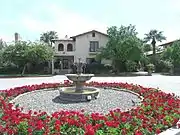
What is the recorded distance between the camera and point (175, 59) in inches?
1566

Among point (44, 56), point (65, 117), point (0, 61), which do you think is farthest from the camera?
point (0, 61)

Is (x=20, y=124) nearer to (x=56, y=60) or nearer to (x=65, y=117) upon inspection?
(x=65, y=117)

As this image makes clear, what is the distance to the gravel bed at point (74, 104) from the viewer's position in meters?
9.40

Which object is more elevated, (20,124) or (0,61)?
(0,61)

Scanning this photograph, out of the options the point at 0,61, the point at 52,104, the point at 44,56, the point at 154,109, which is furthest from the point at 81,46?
the point at 154,109

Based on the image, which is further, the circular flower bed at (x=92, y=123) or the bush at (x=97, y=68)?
the bush at (x=97, y=68)

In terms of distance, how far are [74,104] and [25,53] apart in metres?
26.1

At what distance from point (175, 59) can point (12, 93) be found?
3279 centimetres

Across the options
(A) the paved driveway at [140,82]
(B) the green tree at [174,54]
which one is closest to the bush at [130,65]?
(B) the green tree at [174,54]

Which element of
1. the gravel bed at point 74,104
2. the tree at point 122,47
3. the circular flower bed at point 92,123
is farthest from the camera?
the tree at point 122,47

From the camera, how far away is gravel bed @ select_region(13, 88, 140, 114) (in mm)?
9399

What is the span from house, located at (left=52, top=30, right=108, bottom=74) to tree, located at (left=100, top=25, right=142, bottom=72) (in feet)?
11.2

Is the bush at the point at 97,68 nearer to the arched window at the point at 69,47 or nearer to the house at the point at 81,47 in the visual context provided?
the house at the point at 81,47

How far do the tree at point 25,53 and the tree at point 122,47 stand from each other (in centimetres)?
908
